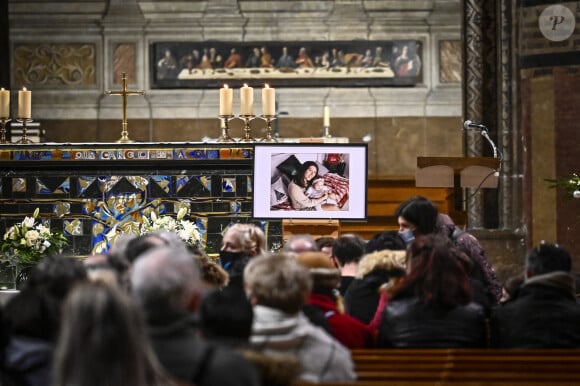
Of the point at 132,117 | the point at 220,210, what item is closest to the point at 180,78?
the point at 132,117

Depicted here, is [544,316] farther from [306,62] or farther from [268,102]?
[306,62]

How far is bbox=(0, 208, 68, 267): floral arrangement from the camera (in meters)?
10.6

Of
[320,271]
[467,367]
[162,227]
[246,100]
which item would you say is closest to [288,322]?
[467,367]

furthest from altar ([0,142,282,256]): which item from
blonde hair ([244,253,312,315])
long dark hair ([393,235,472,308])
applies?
blonde hair ([244,253,312,315])

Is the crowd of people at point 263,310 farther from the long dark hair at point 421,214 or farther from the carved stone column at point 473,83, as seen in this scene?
the carved stone column at point 473,83

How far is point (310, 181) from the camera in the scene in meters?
10.3

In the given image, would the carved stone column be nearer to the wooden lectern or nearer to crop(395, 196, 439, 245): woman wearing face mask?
the wooden lectern

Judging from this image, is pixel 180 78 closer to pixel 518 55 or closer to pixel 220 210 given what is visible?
pixel 518 55

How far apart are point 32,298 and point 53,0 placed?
1548 centimetres

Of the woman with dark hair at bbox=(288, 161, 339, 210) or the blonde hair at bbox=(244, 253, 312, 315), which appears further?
the woman with dark hair at bbox=(288, 161, 339, 210)

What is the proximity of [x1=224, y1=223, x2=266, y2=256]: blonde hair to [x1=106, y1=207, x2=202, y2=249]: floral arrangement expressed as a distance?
2.82 meters

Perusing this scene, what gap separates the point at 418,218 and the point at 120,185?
4335 millimetres

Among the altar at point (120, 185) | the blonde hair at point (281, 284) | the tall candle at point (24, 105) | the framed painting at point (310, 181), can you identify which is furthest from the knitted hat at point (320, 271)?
the tall candle at point (24, 105)

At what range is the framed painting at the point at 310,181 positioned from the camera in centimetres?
1030
